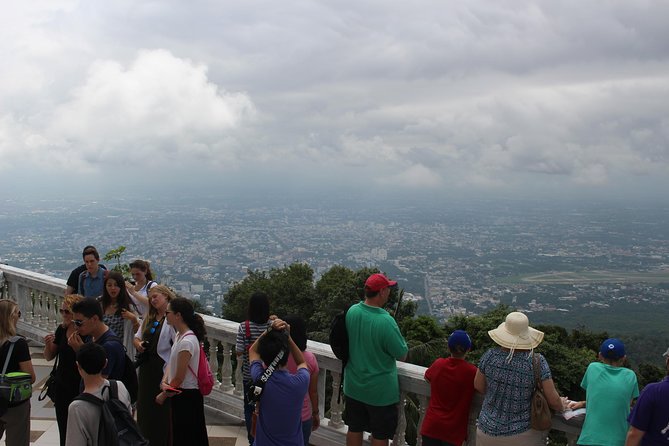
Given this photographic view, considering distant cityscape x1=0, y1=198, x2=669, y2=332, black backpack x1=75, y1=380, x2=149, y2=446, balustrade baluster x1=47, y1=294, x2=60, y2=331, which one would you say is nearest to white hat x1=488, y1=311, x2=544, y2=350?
black backpack x1=75, y1=380, x2=149, y2=446

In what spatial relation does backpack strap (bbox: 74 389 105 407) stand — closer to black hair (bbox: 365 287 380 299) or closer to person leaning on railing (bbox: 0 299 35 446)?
person leaning on railing (bbox: 0 299 35 446)

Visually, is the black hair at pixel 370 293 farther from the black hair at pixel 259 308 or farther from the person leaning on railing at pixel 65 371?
the person leaning on railing at pixel 65 371

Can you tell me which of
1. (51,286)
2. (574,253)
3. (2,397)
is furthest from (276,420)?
(574,253)

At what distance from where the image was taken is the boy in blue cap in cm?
389

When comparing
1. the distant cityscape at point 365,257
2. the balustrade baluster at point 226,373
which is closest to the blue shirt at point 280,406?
the balustrade baluster at point 226,373

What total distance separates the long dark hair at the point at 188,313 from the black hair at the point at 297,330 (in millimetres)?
753

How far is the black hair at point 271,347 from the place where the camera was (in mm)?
4094

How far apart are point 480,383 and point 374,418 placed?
121 cm

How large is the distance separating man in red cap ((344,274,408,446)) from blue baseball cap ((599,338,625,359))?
158cm

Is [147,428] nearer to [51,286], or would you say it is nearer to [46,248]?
[51,286]

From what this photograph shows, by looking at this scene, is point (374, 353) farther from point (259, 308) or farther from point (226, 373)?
point (226, 373)

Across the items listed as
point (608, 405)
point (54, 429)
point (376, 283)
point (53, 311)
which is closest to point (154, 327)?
point (376, 283)

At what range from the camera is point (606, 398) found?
154 inches

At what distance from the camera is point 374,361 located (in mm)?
5031
